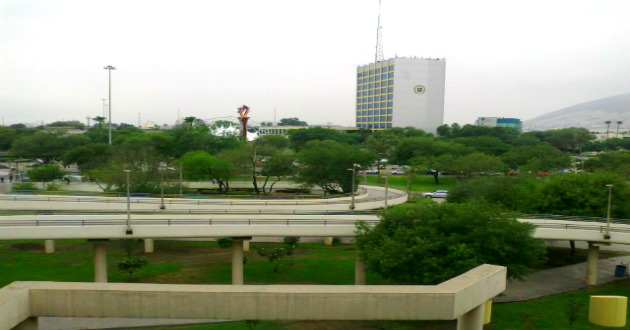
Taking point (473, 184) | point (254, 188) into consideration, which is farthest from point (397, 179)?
point (473, 184)

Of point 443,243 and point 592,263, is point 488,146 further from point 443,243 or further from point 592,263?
point 443,243

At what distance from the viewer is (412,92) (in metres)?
138

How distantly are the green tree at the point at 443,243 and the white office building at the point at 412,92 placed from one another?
117970mm

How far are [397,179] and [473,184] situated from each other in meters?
31.5

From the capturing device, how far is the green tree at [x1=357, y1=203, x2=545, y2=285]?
1956 cm

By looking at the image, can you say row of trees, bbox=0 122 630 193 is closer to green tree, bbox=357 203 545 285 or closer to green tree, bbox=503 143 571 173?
green tree, bbox=503 143 571 173

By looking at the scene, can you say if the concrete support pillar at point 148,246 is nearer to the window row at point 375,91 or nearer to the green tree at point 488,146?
the green tree at point 488,146

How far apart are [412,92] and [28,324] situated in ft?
437

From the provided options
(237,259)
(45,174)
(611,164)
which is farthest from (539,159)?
(45,174)

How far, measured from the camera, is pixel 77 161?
5612cm

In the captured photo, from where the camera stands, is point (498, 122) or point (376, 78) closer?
point (376, 78)

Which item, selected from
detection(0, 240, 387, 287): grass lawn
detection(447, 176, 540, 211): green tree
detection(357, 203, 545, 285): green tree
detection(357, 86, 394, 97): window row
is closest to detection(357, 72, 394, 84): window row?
detection(357, 86, 394, 97): window row

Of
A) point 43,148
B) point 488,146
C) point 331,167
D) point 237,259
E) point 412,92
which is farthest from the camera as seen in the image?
point 412,92

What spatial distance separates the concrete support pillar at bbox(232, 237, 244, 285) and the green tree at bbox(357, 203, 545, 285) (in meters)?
6.43
